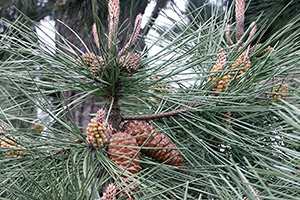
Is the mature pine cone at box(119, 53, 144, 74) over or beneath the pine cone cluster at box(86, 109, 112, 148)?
over

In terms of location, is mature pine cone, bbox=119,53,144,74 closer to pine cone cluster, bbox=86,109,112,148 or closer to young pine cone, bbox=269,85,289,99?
pine cone cluster, bbox=86,109,112,148

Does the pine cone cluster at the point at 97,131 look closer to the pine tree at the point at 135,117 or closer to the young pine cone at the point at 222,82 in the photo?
the pine tree at the point at 135,117

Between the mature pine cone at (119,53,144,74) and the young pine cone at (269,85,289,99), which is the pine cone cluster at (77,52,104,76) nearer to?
the mature pine cone at (119,53,144,74)

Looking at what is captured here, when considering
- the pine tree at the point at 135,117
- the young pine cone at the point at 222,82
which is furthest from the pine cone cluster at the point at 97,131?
the young pine cone at the point at 222,82

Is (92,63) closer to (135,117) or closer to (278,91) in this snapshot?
(135,117)

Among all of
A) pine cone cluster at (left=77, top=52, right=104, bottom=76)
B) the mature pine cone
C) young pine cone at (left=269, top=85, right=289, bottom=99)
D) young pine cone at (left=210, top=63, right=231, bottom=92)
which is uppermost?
young pine cone at (left=269, top=85, right=289, bottom=99)

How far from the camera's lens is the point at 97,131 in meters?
0.52

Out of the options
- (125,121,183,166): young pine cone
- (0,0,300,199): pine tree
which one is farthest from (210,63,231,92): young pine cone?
(125,121,183,166): young pine cone

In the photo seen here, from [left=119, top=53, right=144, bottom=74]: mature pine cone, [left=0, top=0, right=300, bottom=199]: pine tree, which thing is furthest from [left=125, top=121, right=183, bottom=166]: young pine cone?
[left=119, top=53, right=144, bottom=74]: mature pine cone

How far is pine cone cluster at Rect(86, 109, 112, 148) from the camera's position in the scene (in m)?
0.51

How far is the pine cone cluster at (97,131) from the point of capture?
20.2 inches

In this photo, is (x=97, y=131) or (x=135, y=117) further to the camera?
(x=135, y=117)

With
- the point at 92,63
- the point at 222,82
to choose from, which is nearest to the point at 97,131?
the point at 92,63

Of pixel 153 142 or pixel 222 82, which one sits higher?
pixel 222 82
